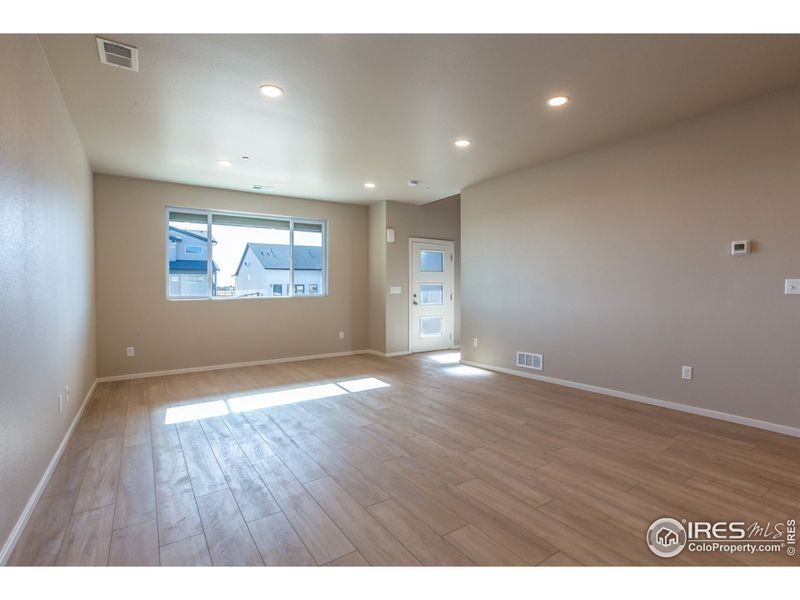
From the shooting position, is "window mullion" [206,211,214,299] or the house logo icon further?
"window mullion" [206,211,214,299]

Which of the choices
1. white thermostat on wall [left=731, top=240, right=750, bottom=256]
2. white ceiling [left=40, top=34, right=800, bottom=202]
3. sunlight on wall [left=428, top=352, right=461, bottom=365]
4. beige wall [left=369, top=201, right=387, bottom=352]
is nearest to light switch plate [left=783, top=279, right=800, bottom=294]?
white thermostat on wall [left=731, top=240, right=750, bottom=256]

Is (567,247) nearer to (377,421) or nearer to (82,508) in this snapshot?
(377,421)

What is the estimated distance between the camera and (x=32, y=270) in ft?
7.29

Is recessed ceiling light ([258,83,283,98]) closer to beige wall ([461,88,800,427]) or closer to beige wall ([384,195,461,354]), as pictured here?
beige wall ([461,88,800,427])

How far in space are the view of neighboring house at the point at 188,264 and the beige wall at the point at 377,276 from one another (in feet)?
8.23

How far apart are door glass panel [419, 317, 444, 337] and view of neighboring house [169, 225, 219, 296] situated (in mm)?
3415

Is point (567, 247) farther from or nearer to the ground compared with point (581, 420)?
farther from the ground

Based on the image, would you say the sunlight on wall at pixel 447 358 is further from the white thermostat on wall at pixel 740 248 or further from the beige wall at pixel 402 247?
the white thermostat on wall at pixel 740 248

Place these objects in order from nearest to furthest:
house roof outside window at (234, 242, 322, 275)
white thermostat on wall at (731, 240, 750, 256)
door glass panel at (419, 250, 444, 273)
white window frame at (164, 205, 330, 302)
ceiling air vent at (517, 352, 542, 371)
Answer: white thermostat on wall at (731, 240, 750, 256)
ceiling air vent at (517, 352, 542, 371)
white window frame at (164, 205, 330, 302)
house roof outside window at (234, 242, 322, 275)
door glass panel at (419, 250, 444, 273)

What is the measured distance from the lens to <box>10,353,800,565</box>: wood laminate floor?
1.72m

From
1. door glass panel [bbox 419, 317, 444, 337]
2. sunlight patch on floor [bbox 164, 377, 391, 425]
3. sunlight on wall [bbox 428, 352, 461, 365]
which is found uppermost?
door glass panel [bbox 419, 317, 444, 337]
